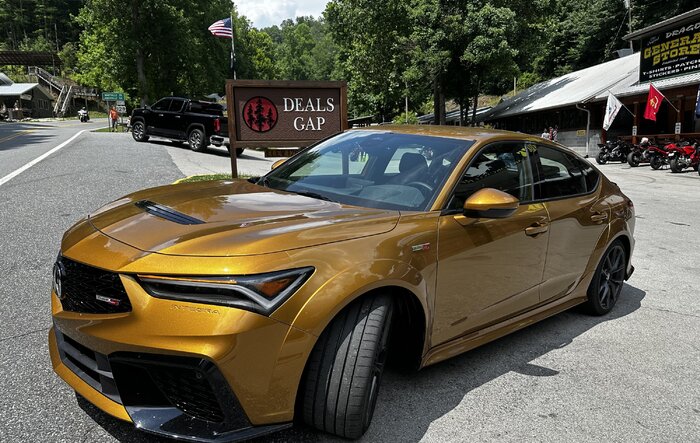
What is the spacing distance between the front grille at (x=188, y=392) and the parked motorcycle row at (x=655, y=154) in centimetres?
2045

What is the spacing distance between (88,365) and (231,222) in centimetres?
89

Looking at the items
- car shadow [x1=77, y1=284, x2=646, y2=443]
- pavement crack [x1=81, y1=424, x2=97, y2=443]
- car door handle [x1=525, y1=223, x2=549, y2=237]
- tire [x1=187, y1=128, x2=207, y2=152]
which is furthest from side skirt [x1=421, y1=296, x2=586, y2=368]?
tire [x1=187, y1=128, x2=207, y2=152]

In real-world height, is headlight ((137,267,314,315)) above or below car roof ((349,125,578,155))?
below

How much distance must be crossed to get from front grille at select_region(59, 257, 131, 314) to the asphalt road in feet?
2.10

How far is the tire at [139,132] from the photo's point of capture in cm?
2039

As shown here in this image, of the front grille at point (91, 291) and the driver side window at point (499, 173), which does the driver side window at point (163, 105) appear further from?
the front grille at point (91, 291)

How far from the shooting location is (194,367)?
197cm

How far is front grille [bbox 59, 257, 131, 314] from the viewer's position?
2113 mm

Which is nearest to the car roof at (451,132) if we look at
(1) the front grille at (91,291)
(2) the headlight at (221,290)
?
(2) the headlight at (221,290)

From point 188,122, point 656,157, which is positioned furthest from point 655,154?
point 188,122

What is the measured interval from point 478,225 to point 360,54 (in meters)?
39.1

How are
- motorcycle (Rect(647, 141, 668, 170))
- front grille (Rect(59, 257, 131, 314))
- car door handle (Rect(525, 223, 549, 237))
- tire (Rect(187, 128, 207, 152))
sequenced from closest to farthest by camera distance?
front grille (Rect(59, 257, 131, 314)) → car door handle (Rect(525, 223, 549, 237)) → tire (Rect(187, 128, 207, 152)) → motorcycle (Rect(647, 141, 668, 170))

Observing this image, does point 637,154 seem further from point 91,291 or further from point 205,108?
point 91,291

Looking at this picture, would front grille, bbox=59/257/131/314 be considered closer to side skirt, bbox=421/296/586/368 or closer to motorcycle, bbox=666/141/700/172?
side skirt, bbox=421/296/586/368
